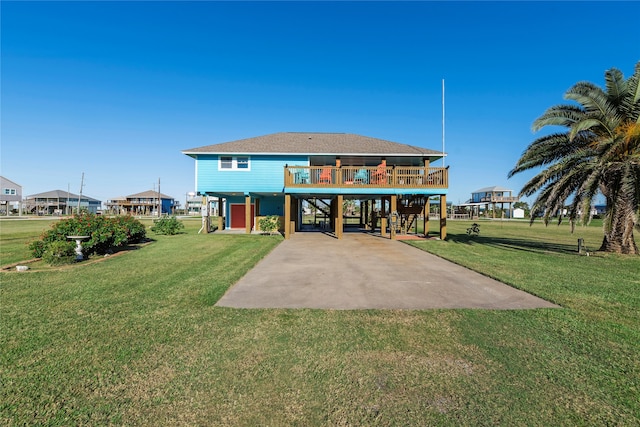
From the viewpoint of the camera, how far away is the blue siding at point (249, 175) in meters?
18.4

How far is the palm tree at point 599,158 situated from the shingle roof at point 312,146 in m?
7.03

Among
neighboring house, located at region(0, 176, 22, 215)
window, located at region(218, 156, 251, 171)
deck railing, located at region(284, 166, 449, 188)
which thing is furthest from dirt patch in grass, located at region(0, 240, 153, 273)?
neighboring house, located at region(0, 176, 22, 215)

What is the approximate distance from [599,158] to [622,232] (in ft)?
10.2

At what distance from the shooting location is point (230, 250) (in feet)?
35.4

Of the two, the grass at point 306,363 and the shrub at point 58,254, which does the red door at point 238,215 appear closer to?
the shrub at point 58,254

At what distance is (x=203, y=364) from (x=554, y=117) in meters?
14.1

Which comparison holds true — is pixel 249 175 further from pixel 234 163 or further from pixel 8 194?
pixel 8 194

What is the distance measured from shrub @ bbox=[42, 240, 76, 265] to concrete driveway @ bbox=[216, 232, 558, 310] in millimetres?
5422

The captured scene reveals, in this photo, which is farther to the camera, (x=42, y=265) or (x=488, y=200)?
(x=488, y=200)

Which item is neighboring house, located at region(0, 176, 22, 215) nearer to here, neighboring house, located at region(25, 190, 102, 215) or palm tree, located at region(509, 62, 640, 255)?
neighboring house, located at region(25, 190, 102, 215)

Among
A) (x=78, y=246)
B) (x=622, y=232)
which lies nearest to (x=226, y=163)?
(x=78, y=246)

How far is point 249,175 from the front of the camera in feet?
60.5

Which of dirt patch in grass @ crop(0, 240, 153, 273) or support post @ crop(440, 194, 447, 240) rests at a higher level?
support post @ crop(440, 194, 447, 240)

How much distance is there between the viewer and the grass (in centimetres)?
226
